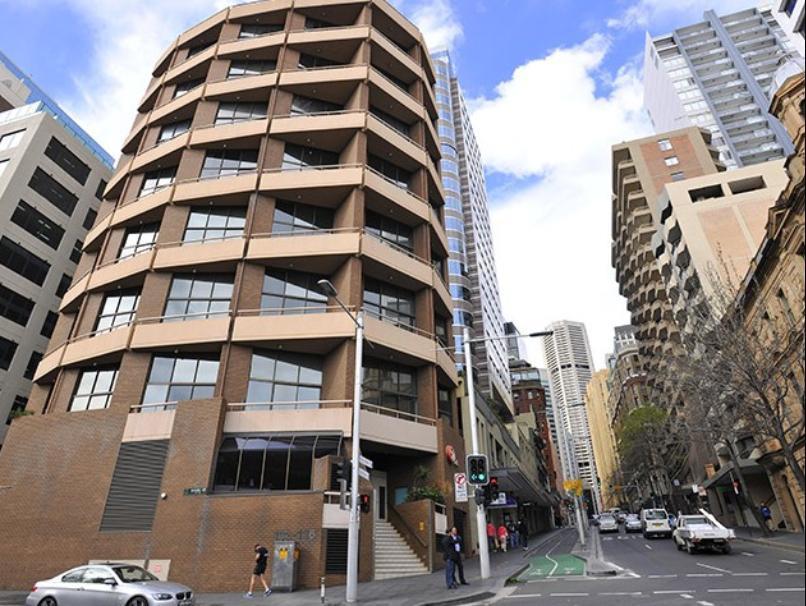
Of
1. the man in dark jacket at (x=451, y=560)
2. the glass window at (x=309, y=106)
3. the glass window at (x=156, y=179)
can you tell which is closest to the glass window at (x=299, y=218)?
the glass window at (x=309, y=106)

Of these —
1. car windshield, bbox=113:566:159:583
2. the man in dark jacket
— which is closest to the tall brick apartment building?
the man in dark jacket

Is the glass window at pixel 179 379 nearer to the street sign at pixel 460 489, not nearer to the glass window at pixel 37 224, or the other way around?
the street sign at pixel 460 489

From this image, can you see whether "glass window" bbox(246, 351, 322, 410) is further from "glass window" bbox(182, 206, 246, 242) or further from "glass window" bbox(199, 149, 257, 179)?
"glass window" bbox(199, 149, 257, 179)

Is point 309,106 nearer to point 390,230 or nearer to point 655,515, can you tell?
point 390,230

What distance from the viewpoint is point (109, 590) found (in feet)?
43.9

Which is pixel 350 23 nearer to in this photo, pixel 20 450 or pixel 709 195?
pixel 20 450

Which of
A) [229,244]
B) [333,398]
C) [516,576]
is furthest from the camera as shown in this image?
[229,244]

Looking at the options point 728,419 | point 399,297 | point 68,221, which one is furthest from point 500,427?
point 68,221

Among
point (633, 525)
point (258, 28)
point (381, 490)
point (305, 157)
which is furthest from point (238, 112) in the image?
point (633, 525)

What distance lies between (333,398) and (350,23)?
1149 inches

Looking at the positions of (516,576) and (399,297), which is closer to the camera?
(516,576)

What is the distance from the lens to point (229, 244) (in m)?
26.3

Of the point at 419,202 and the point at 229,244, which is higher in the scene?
the point at 419,202

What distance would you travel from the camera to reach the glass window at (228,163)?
99.8ft
